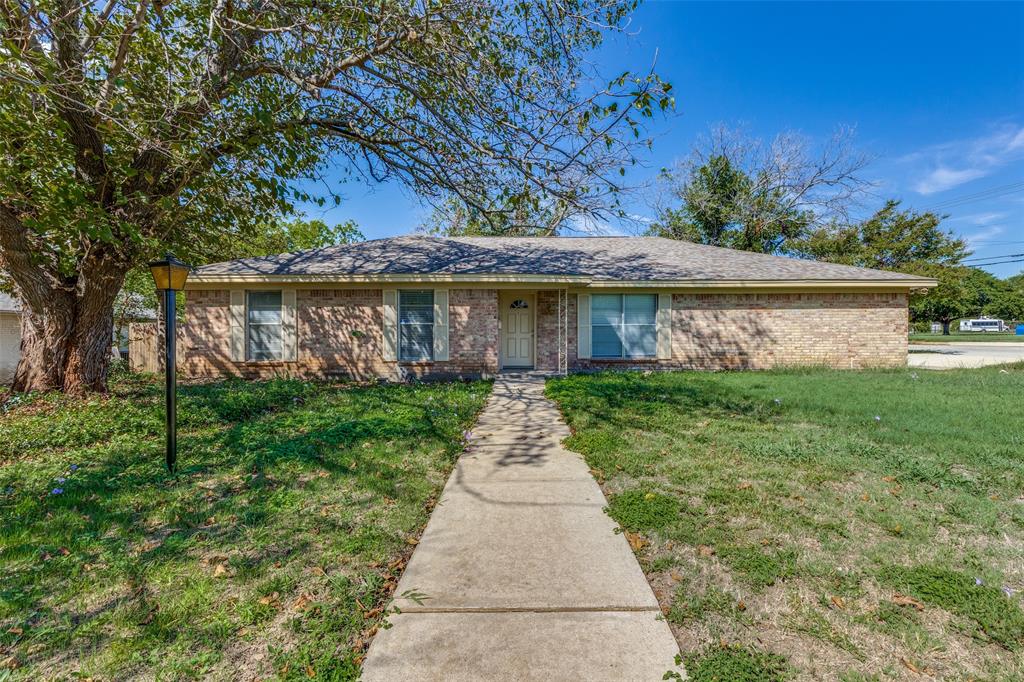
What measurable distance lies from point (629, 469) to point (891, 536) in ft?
6.38

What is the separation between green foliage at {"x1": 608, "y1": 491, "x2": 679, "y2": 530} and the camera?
3225 mm

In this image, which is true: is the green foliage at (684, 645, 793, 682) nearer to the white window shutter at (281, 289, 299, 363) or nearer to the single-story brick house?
the single-story brick house

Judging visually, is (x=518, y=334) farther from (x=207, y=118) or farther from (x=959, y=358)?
(x=959, y=358)

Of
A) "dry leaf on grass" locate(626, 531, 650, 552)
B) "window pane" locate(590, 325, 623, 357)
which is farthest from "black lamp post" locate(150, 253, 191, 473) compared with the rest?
"window pane" locate(590, 325, 623, 357)

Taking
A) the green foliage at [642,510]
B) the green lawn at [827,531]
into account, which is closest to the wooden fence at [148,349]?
the green lawn at [827,531]

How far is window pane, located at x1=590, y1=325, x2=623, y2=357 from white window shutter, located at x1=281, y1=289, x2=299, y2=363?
762 cm

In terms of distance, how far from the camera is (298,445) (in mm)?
4996

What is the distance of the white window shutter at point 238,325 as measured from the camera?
10930 mm

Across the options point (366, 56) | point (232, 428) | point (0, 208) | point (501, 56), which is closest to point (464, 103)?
point (501, 56)

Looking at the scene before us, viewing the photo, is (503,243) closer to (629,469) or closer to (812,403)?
(812,403)

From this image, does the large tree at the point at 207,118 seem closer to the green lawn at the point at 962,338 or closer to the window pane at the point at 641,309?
the window pane at the point at 641,309

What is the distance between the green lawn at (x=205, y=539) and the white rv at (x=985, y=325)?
237 ft

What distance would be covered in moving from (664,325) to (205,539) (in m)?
10.7

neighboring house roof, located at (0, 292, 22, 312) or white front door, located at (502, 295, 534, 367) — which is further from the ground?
neighboring house roof, located at (0, 292, 22, 312)
